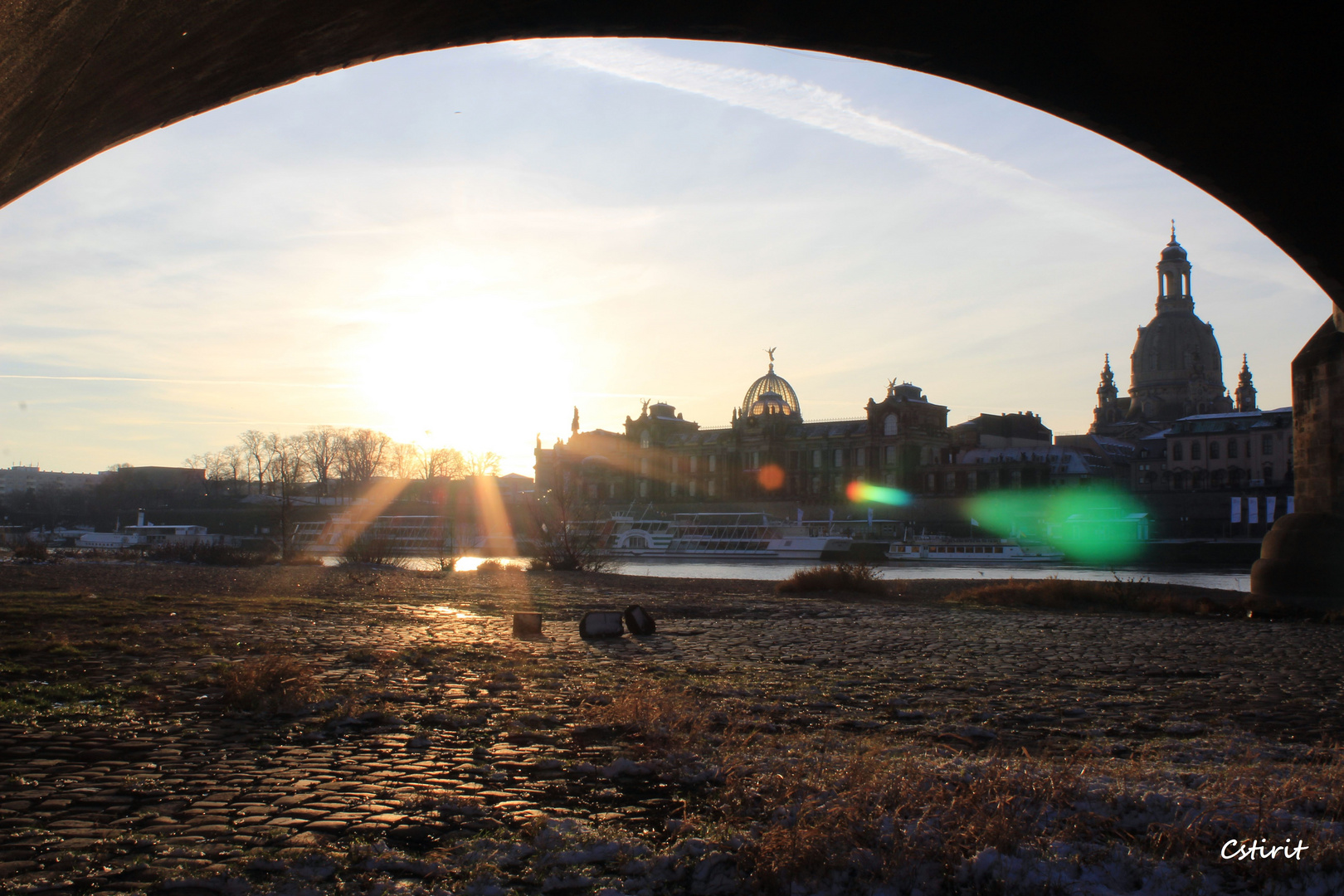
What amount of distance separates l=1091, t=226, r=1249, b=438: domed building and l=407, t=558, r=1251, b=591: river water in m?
65.4

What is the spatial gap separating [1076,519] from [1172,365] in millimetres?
59947

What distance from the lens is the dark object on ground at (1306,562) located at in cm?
1462

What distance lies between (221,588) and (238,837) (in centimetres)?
1770

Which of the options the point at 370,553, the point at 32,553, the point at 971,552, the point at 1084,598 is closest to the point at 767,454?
the point at 971,552

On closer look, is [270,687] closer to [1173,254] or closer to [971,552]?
[971,552]

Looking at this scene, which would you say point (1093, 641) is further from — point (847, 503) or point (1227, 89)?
point (847, 503)

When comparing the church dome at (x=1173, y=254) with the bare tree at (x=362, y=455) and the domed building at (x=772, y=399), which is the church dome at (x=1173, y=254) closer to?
the domed building at (x=772, y=399)

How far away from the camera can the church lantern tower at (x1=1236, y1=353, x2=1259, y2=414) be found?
11944 centimetres

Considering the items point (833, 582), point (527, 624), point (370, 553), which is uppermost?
point (527, 624)

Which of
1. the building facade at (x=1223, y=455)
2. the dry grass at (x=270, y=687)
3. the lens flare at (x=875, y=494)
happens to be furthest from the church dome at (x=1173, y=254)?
the dry grass at (x=270, y=687)

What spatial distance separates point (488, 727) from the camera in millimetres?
5801

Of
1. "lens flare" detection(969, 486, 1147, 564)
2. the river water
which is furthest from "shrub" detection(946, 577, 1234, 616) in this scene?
"lens flare" detection(969, 486, 1147, 564)

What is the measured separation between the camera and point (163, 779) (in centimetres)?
454

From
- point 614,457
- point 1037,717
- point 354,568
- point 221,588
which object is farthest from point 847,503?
point 1037,717
